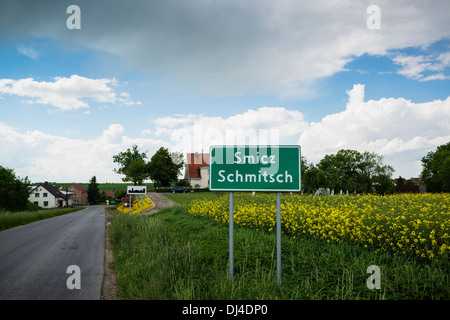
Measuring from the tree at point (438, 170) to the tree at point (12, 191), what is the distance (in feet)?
264

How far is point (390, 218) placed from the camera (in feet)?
25.6

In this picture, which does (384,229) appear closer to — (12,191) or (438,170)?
(12,191)

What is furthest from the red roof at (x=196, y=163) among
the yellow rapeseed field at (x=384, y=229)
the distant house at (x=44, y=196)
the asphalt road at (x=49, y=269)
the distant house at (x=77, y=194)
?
the yellow rapeseed field at (x=384, y=229)

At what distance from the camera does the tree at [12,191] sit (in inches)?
2085

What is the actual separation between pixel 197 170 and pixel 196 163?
3.59 m

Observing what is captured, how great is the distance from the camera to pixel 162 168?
66.8 m

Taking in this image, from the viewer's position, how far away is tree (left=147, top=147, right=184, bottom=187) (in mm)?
66750

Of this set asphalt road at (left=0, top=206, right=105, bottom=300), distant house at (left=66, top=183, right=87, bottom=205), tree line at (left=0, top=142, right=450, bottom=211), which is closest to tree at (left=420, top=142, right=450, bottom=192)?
tree line at (left=0, top=142, right=450, bottom=211)

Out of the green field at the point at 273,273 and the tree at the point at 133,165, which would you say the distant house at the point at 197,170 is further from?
the green field at the point at 273,273

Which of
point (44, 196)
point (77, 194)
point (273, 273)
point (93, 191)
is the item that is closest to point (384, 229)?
point (273, 273)

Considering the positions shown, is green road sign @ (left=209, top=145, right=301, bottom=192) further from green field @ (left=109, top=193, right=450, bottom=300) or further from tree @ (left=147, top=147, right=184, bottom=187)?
tree @ (left=147, top=147, right=184, bottom=187)
